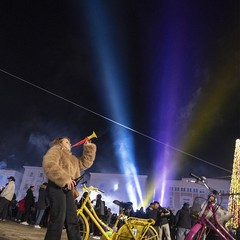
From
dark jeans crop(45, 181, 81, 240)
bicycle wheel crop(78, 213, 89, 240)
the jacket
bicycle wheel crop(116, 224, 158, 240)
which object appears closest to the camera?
dark jeans crop(45, 181, 81, 240)

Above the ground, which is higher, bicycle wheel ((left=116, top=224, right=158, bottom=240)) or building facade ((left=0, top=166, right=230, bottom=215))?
building facade ((left=0, top=166, right=230, bottom=215))

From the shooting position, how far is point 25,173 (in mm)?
64812

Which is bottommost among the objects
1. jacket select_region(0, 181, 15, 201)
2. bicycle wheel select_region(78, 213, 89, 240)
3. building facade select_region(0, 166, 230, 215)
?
bicycle wheel select_region(78, 213, 89, 240)

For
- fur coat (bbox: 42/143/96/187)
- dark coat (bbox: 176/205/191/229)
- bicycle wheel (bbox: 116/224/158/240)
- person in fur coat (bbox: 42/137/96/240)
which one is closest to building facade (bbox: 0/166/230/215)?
dark coat (bbox: 176/205/191/229)

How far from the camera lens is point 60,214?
3.61 metres

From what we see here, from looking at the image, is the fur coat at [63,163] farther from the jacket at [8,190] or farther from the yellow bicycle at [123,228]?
the jacket at [8,190]

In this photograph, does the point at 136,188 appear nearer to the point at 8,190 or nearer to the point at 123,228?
the point at 8,190

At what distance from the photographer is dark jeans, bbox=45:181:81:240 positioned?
11.6 feet

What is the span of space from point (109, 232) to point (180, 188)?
5103 centimetres

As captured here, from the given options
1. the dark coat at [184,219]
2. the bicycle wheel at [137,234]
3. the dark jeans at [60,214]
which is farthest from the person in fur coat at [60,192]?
the dark coat at [184,219]

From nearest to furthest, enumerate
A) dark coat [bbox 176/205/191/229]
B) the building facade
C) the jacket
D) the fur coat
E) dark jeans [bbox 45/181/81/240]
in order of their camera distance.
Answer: dark jeans [bbox 45/181/81/240] → the fur coat → dark coat [bbox 176/205/191/229] → the jacket → the building facade

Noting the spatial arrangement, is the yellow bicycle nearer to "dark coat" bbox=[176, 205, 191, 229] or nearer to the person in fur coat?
the person in fur coat

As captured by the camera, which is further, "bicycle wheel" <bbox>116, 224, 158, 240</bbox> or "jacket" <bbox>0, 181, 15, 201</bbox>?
"jacket" <bbox>0, 181, 15, 201</bbox>

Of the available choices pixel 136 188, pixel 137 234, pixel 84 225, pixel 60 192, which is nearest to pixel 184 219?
pixel 137 234
